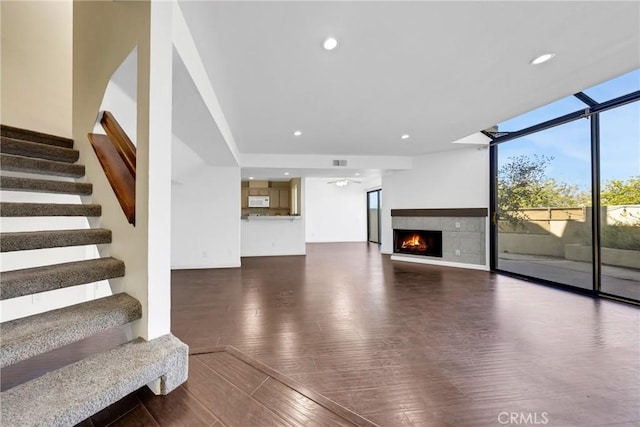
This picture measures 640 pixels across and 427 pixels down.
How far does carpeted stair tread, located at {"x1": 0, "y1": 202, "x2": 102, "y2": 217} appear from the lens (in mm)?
1543

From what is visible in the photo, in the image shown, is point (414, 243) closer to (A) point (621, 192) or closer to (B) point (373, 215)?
(A) point (621, 192)

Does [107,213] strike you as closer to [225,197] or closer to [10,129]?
[10,129]

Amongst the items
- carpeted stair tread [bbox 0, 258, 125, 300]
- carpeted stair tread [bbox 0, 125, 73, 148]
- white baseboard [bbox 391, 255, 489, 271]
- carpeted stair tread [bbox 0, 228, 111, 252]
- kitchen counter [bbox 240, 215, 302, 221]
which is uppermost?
carpeted stair tread [bbox 0, 125, 73, 148]

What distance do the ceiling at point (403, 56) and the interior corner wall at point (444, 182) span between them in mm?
1660

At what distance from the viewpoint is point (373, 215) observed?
33.2ft

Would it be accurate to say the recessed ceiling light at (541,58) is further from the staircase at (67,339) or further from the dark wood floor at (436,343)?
the staircase at (67,339)

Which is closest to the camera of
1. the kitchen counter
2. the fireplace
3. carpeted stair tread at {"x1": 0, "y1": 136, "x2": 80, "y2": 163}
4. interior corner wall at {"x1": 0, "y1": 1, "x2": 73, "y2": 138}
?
carpeted stair tread at {"x1": 0, "y1": 136, "x2": 80, "y2": 163}

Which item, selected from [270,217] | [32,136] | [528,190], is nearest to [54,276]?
[32,136]

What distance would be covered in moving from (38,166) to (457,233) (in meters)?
6.42

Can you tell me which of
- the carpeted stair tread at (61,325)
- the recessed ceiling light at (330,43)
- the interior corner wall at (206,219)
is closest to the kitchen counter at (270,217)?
the interior corner wall at (206,219)

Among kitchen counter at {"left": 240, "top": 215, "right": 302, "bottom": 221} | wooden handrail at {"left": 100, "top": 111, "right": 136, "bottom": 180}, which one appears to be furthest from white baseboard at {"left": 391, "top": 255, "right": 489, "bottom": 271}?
wooden handrail at {"left": 100, "top": 111, "right": 136, "bottom": 180}

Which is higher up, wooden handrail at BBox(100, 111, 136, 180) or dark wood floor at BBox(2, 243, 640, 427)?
wooden handrail at BBox(100, 111, 136, 180)

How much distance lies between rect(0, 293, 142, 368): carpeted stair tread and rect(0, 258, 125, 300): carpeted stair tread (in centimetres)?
15

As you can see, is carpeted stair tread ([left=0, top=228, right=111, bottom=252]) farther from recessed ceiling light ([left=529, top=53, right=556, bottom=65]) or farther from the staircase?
recessed ceiling light ([left=529, top=53, right=556, bottom=65])
